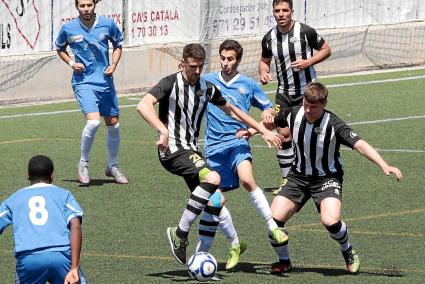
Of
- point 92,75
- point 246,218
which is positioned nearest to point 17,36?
point 92,75

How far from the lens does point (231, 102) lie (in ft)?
45.3

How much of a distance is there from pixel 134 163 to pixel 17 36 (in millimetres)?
7003

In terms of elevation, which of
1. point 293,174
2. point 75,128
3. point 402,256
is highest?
point 293,174

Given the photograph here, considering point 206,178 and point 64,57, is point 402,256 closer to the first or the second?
point 206,178

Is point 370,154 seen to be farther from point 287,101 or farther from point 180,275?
point 287,101

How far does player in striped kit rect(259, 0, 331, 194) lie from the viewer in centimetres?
1678

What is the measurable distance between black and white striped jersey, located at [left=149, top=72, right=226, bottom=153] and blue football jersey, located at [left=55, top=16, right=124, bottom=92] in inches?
185

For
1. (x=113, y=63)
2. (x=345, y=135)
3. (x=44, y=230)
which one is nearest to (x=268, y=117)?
(x=345, y=135)

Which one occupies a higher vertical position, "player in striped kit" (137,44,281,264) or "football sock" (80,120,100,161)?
"player in striped kit" (137,44,281,264)

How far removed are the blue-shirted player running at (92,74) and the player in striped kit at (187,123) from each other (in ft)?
15.1

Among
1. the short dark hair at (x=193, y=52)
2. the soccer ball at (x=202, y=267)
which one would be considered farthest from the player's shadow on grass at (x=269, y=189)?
the soccer ball at (x=202, y=267)

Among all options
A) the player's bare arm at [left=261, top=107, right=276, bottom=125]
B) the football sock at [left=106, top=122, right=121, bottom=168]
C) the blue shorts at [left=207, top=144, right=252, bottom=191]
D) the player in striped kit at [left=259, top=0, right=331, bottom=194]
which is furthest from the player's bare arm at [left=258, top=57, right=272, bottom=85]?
the player's bare arm at [left=261, top=107, right=276, bottom=125]

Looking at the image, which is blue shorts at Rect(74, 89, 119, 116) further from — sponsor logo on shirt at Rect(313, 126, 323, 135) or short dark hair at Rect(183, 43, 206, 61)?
sponsor logo on shirt at Rect(313, 126, 323, 135)

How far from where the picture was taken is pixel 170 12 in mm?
27438
